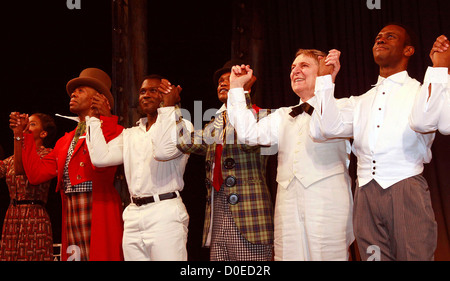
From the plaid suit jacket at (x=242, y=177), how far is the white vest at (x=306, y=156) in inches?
7.6

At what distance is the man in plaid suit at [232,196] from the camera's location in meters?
3.09

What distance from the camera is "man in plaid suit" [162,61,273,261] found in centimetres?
309

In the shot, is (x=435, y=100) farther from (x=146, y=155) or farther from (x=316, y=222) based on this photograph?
(x=146, y=155)

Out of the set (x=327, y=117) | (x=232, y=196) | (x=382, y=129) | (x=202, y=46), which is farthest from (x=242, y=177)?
(x=202, y=46)

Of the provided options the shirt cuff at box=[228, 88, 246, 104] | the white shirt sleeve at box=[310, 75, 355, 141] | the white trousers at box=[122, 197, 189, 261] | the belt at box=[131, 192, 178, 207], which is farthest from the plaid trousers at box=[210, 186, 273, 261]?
the white shirt sleeve at box=[310, 75, 355, 141]

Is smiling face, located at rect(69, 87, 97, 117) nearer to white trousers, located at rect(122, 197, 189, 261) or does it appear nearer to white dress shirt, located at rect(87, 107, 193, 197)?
white dress shirt, located at rect(87, 107, 193, 197)

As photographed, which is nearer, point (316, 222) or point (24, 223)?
point (316, 222)

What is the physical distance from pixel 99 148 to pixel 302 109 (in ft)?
4.67

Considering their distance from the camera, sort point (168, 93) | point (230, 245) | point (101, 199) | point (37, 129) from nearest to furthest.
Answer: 1. point (230, 245)
2. point (168, 93)
3. point (101, 199)
4. point (37, 129)

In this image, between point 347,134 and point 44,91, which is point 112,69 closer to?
point 44,91

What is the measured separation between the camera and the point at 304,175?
9.70ft

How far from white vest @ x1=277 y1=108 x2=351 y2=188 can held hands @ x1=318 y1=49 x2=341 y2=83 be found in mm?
327

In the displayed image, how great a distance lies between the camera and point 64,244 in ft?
12.4
